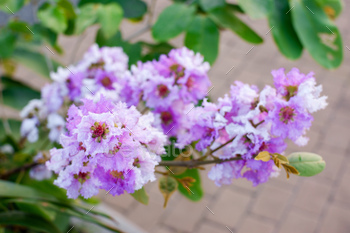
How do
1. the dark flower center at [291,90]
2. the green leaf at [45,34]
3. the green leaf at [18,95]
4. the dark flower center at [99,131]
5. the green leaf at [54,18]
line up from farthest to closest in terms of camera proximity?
the green leaf at [18,95]
the green leaf at [45,34]
the green leaf at [54,18]
the dark flower center at [291,90]
the dark flower center at [99,131]

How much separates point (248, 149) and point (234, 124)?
0.04m

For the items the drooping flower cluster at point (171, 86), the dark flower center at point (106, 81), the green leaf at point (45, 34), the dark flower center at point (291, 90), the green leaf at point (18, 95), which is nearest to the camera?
the dark flower center at point (291, 90)

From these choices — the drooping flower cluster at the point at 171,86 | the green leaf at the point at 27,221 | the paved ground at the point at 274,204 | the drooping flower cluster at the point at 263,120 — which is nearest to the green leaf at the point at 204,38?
the drooping flower cluster at the point at 171,86

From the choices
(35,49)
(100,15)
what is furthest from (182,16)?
(35,49)

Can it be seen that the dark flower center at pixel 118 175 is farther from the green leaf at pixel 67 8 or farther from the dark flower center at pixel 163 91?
the green leaf at pixel 67 8

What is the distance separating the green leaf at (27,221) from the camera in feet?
2.74

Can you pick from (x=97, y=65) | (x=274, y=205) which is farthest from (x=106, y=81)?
(x=274, y=205)

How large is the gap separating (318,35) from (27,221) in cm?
72

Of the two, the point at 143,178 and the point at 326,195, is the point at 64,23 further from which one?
the point at 326,195

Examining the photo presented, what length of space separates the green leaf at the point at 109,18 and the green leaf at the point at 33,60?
1.32 ft

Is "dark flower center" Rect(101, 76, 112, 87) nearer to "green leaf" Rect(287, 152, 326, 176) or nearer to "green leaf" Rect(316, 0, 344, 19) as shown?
"green leaf" Rect(287, 152, 326, 176)

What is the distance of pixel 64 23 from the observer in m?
0.93

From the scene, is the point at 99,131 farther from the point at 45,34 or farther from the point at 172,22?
the point at 45,34

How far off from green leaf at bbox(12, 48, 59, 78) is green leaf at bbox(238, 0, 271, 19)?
26.3 inches
